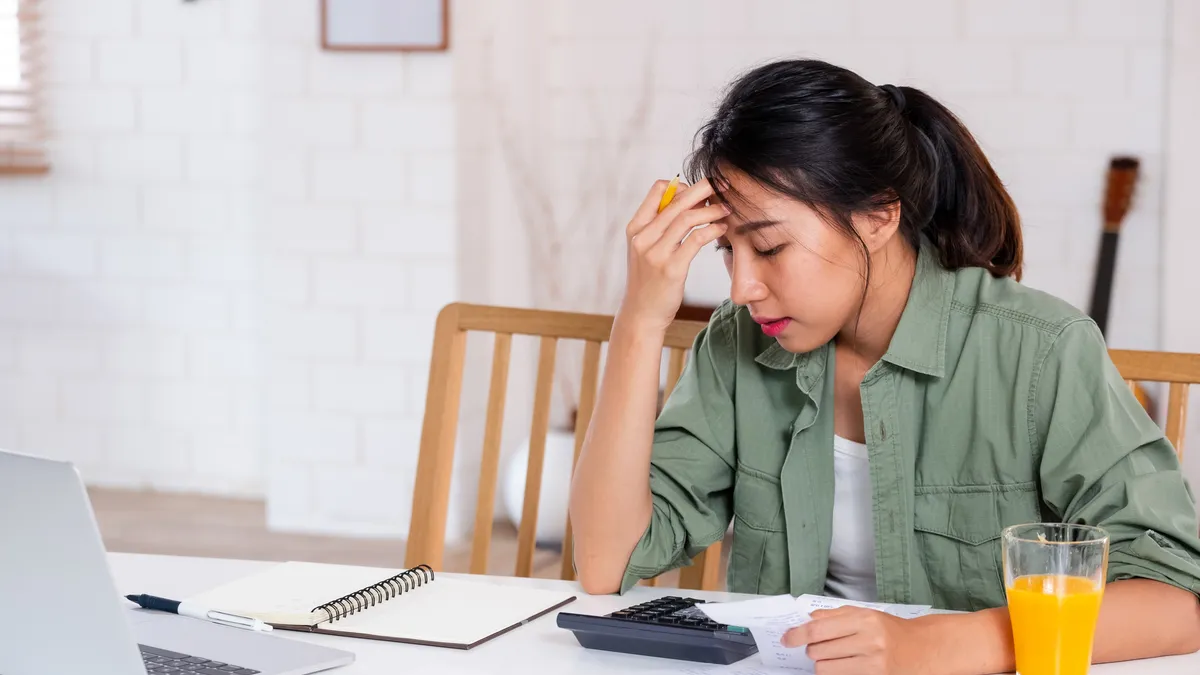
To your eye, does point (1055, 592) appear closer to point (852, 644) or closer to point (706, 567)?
point (852, 644)

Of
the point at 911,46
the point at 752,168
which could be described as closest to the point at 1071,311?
the point at 752,168

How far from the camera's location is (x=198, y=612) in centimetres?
110

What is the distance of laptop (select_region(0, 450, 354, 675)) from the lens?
31.9 inches

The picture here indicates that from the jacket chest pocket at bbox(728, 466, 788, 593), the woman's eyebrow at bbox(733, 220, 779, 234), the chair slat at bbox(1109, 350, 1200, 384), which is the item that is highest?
the woman's eyebrow at bbox(733, 220, 779, 234)

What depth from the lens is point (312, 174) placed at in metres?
3.31

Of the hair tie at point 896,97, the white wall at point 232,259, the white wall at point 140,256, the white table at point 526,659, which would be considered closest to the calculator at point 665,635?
the white table at point 526,659

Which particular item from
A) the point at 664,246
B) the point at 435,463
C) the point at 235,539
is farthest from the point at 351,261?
the point at 664,246

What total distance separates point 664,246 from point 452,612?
1.35 feet

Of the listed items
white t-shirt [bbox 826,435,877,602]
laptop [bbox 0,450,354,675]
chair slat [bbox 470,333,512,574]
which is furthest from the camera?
chair slat [bbox 470,333,512,574]

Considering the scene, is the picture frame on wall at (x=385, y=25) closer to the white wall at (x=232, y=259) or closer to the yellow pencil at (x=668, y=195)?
the white wall at (x=232, y=259)

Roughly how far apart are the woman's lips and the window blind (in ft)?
9.85

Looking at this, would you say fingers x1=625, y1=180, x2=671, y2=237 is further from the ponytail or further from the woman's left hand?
the woman's left hand

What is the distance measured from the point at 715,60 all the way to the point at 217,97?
55.3 inches

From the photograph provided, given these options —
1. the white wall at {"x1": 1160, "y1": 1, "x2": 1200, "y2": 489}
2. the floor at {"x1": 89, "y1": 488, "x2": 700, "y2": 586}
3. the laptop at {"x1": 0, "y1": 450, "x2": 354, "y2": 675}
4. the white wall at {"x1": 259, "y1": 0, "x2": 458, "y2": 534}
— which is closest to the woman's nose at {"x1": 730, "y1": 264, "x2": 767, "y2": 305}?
the laptop at {"x1": 0, "y1": 450, "x2": 354, "y2": 675}
